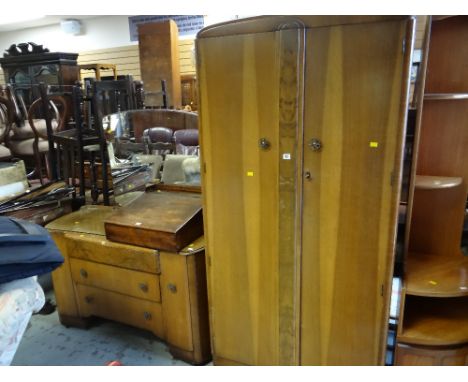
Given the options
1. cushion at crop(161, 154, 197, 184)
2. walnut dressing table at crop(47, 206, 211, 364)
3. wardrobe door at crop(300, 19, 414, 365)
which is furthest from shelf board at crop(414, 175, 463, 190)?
cushion at crop(161, 154, 197, 184)

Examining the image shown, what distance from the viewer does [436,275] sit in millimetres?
1525

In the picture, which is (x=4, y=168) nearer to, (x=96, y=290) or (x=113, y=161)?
(x=113, y=161)

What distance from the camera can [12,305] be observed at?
1.08 metres

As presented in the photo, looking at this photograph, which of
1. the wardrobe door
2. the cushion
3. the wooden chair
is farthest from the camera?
the wooden chair

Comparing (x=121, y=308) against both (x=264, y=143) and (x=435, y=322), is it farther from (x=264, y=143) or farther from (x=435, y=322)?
(x=435, y=322)

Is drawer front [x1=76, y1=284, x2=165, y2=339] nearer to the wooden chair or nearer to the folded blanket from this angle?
the wooden chair

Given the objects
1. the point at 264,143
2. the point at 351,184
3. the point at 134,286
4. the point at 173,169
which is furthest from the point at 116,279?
the point at 351,184

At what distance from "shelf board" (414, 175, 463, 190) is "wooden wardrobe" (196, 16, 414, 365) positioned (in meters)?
0.34

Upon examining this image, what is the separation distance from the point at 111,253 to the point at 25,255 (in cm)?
84

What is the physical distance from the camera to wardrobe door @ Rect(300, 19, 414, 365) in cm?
118

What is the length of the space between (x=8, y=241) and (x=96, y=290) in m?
1.06

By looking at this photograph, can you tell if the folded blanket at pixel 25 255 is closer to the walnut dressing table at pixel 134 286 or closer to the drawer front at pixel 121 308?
the walnut dressing table at pixel 134 286

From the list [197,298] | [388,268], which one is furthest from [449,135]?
[197,298]

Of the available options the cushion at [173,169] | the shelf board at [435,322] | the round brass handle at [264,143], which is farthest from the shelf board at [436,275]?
the cushion at [173,169]
